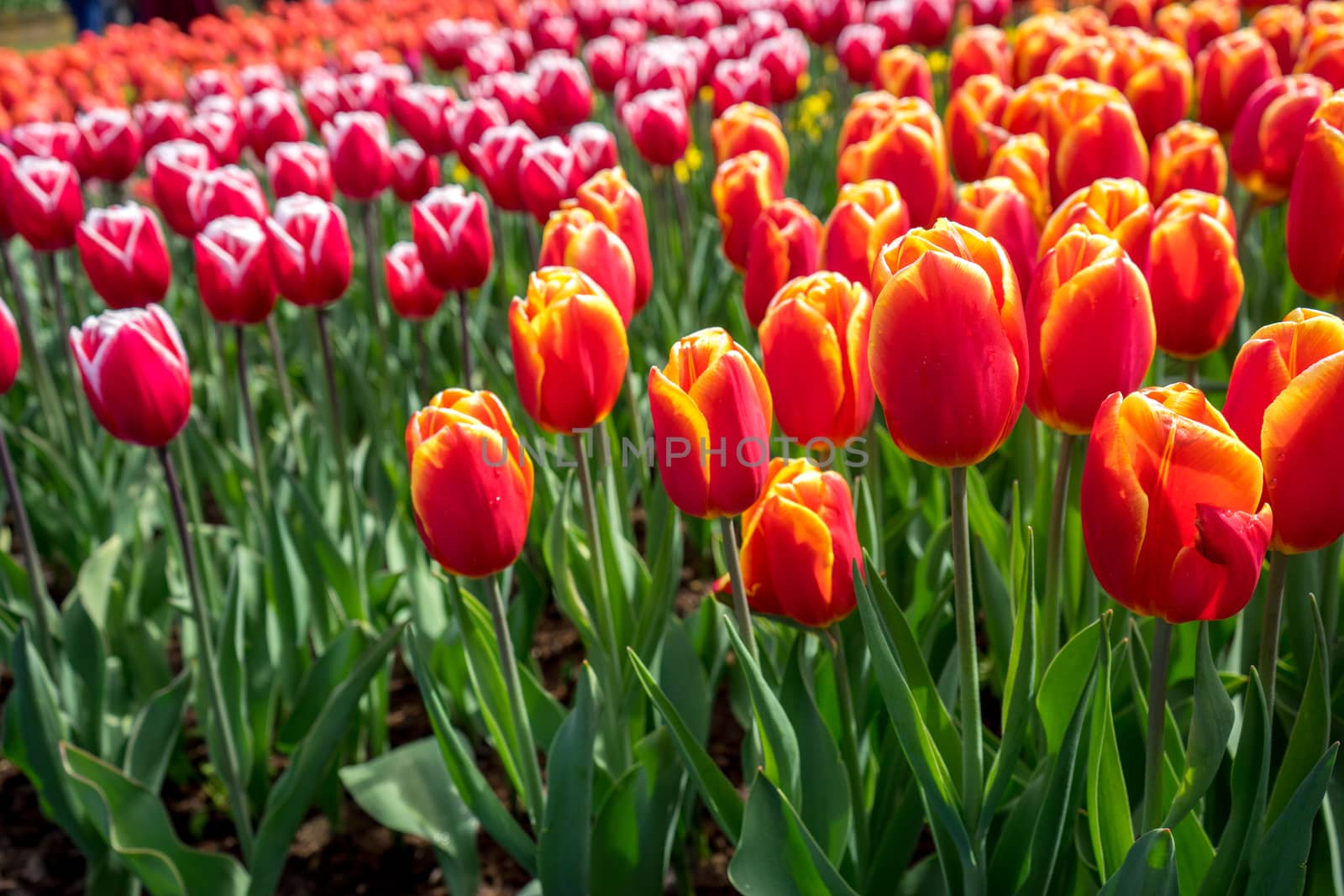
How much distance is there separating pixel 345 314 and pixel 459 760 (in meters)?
2.49

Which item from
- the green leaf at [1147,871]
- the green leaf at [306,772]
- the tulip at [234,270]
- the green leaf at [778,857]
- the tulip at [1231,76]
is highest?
the tulip at [1231,76]

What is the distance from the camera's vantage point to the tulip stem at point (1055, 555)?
4.87 ft

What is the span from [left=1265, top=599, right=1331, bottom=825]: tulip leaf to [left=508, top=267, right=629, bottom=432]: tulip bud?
2.92 feet

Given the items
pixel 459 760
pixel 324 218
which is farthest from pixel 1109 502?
pixel 324 218

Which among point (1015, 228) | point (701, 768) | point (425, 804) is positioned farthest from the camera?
point (425, 804)

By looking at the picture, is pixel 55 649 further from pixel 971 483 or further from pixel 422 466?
pixel 971 483

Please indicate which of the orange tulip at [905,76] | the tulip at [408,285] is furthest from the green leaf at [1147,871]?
the orange tulip at [905,76]

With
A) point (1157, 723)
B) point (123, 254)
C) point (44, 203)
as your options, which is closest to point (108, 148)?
point (44, 203)

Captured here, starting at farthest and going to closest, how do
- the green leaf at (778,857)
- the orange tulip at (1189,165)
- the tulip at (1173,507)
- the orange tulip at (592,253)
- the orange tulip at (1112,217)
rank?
the orange tulip at (1189,165) < the orange tulip at (592,253) < the orange tulip at (1112,217) < the green leaf at (778,857) < the tulip at (1173,507)

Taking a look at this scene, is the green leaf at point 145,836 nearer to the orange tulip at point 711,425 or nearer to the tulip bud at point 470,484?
the tulip bud at point 470,484

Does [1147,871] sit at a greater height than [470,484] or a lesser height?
lesser

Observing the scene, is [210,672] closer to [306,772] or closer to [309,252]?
[306,772]

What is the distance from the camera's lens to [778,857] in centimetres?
136

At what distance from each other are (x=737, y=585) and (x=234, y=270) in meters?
1.31
